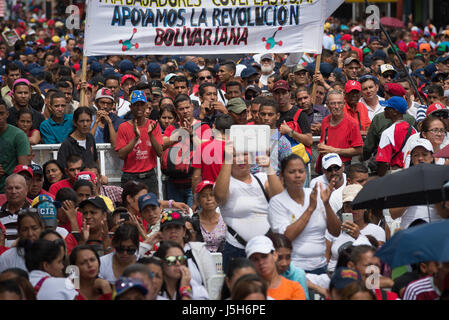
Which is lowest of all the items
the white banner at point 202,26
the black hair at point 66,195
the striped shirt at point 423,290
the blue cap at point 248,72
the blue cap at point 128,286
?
the blue cap at point 248,72

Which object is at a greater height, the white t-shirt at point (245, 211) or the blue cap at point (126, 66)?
the white t-shirt at point (245, 211)

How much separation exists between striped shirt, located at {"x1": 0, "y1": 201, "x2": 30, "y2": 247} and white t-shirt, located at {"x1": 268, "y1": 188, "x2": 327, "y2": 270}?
260cm

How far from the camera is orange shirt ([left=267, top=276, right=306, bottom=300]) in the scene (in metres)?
6.78

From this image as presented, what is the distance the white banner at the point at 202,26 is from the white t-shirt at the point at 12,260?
14.7 ft

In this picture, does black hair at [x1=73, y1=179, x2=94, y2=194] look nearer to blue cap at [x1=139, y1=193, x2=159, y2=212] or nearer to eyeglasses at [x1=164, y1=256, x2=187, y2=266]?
blue cap at [x1=139, y1=193, x2=159, y2=212]

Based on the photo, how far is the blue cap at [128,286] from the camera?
627 centimetres

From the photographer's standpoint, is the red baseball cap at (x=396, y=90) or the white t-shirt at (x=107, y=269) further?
the red baseball cap at (x=396, y=90)

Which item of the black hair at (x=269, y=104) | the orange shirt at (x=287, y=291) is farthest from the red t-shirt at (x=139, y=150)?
the orange shirt at (x=287, y=291)

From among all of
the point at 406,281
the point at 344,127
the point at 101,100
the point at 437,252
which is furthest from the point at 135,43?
the point at 437,252

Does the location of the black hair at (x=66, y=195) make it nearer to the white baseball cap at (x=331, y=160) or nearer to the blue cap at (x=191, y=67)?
the white baseball cap at (x=331, y=160)

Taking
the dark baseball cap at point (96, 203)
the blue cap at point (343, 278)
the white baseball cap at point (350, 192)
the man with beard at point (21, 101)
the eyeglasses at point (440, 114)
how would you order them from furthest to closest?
the man with beard at point (21, 101), the eyeglasses at point (440, 114), the white baseball cap at point (350, 192), the dark baseball cap at point (96, 203), the blue cap at point (343, 278)

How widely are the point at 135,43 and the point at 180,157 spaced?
2249 mm

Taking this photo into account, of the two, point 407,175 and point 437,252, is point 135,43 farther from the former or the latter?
point 437,252
